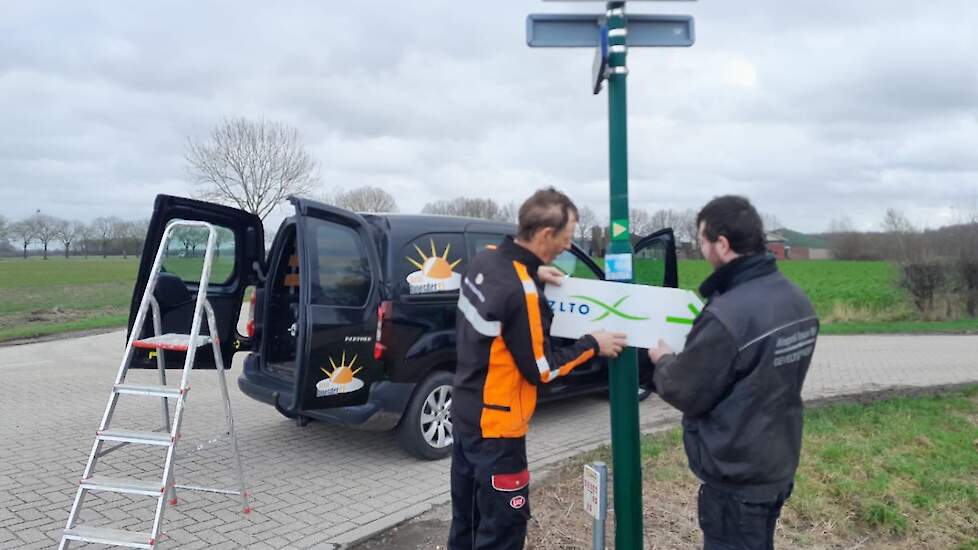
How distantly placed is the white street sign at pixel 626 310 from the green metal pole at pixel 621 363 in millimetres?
158

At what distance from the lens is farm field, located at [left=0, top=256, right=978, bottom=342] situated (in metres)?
8.12

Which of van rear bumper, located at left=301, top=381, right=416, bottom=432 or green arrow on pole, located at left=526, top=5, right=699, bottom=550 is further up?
green arrow on pole, located at left=526, top=5, right=699, bottom=550

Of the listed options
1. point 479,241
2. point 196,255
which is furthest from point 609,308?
point 196,255

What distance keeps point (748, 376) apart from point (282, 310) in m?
4.73

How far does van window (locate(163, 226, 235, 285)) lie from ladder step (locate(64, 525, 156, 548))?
2.28 metres

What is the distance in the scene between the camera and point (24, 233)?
4597 centimetres

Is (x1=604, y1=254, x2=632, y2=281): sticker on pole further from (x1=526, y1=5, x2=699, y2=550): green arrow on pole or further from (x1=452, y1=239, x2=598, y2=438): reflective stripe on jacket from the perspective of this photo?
(x1=452, y1=239, x2=598, y2=438): reflective stripe on jacket

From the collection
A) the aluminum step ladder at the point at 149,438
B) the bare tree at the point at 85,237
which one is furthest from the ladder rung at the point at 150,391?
the bare tree at the point at 85,237

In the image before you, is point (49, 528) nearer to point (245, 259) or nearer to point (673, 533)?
point (245, 259)

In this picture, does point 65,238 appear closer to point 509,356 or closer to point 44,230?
point 44,230

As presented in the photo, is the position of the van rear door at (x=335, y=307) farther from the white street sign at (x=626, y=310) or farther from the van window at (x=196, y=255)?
the white street sign at (x=626, y=310)

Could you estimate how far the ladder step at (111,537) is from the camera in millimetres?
3428

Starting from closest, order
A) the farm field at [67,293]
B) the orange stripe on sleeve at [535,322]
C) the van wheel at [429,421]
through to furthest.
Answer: the orange stripe on sleeve at [535,322] → the van wheel at [429,421] → the farm field at [67,293]

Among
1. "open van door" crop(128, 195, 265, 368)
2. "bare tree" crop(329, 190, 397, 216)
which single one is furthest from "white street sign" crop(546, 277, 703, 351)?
"bare tree" crop(329, 190, 397, 216)
